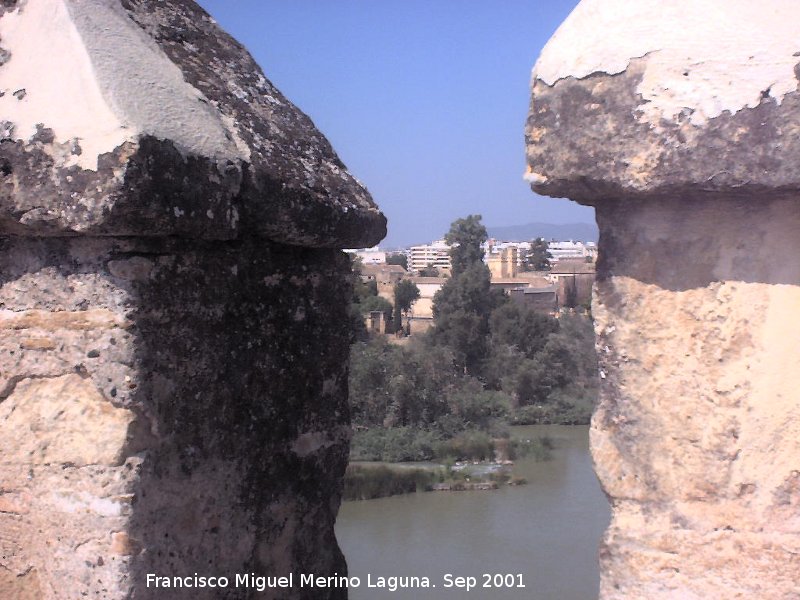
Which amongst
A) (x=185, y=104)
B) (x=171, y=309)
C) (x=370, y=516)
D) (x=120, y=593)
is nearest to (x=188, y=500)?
(x=120, y=593)

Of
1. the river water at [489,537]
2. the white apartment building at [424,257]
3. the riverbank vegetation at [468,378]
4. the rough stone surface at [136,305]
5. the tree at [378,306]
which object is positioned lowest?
the river water at [489,537]

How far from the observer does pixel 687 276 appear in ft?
5.25

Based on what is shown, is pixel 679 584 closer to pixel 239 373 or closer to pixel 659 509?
pixel 659 509

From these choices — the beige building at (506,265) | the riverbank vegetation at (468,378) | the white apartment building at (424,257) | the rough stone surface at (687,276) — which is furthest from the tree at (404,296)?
the white apartment building at (424,257)

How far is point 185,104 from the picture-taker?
1816 mm

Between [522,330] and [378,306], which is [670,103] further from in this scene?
[378,306]

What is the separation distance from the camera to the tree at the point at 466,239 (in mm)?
31422

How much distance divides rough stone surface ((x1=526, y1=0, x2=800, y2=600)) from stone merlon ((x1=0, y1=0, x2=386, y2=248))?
0.56 meters

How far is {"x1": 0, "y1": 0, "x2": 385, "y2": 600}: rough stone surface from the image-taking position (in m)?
1.66

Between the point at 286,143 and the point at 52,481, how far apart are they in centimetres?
82

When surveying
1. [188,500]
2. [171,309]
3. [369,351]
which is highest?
[171,309]

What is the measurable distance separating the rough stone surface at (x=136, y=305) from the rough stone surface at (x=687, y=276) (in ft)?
2.00

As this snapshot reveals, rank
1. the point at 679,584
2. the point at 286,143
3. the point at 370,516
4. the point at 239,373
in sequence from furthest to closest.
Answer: the point at 370,516 < the point at 286,143 < the point at 239,373 < the point at 679,584

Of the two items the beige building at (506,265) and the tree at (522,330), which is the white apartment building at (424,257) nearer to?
the beige building at (506,265)
